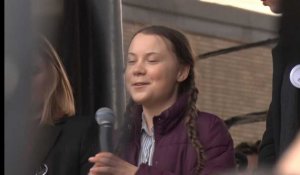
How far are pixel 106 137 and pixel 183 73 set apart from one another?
517mm

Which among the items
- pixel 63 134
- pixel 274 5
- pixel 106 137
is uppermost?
pixel 274 5

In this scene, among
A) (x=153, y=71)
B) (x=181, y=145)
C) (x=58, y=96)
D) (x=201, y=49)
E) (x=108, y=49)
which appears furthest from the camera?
(x=108, y=49)

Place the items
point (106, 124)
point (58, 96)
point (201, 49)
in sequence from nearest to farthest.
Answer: point (106, 124), point (58, 96), point (201, 49)

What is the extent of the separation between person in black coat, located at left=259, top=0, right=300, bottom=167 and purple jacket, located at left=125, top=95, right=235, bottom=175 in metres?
0.15

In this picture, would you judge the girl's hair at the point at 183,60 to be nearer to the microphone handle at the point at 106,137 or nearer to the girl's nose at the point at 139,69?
the girl's nose at the point at 139,69

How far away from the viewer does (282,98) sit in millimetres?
2688

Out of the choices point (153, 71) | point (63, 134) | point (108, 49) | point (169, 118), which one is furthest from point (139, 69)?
point (108, 49)

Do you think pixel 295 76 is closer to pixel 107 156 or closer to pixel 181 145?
pixel 181 145

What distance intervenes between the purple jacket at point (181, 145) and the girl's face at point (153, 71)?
2.2 inches

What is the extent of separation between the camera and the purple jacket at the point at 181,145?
2475 millimetres

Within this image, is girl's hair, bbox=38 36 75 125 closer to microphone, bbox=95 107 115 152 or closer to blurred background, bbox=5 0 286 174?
blurred background, bbox=5 0 286 174

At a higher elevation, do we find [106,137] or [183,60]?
[183,60]

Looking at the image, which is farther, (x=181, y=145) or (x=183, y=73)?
(x=183, y=73)

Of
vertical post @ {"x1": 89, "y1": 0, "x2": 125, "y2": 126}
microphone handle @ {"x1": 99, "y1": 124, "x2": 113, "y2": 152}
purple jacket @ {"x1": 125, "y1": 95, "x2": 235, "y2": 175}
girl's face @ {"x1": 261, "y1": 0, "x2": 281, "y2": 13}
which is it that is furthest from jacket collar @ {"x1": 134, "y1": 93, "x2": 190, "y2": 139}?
vertical post @ {"x1": 89, "y1": 0, "x2": 125, "y2": 126}
